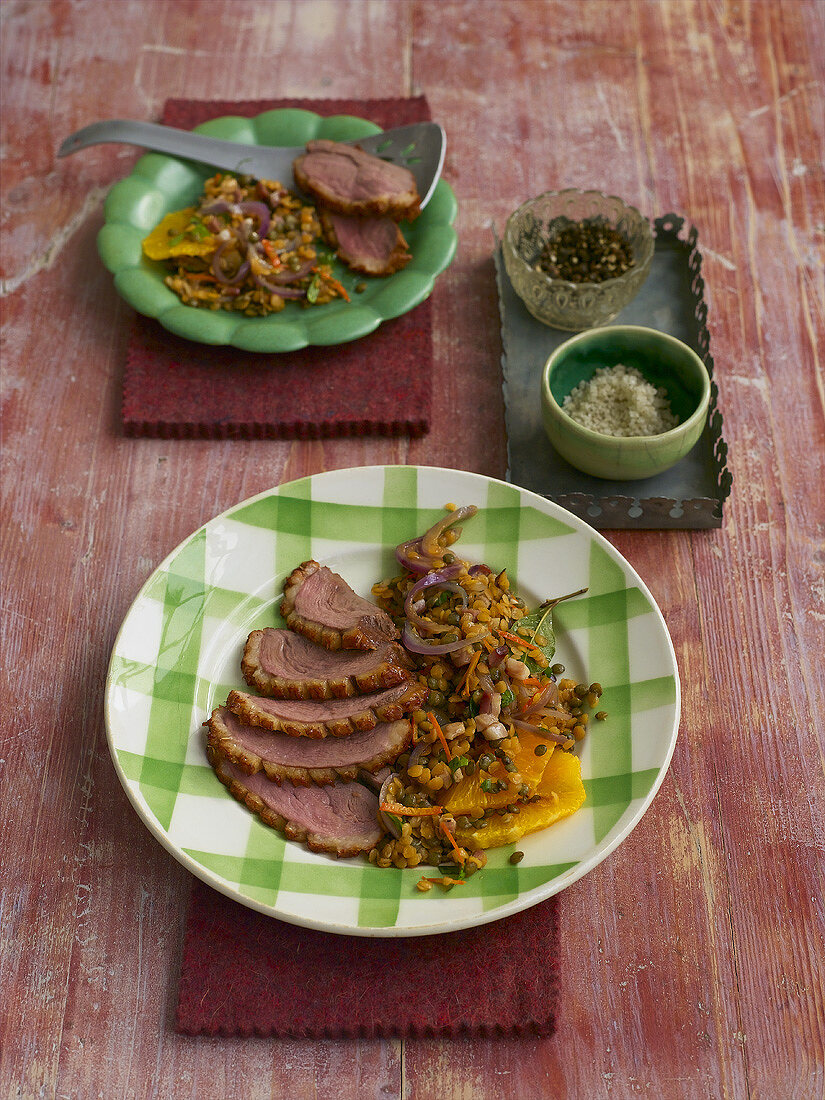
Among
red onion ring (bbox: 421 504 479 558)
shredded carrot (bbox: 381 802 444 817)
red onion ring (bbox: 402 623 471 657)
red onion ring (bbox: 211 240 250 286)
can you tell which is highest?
red onion ring (bbox: 211 240 250 286)

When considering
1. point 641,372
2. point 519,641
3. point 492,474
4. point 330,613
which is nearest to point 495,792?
point 519,641

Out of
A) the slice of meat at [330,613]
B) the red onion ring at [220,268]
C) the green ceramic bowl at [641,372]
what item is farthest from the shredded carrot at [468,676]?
the red onion ring at [220,268]

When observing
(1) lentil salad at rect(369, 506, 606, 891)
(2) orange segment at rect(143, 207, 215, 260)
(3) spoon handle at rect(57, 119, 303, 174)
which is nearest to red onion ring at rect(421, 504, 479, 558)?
(1) lentil salad at rect(369, 506, 606, 891)

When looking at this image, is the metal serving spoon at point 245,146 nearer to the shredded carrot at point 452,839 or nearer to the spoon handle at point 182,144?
the spoon handle at point 182,144

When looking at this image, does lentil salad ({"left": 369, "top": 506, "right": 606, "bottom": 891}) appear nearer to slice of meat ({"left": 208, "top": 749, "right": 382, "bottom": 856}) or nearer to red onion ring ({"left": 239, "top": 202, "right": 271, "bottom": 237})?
slice of meat ({"left": 208, "top": 749, "right": 382, "bottom": 856})

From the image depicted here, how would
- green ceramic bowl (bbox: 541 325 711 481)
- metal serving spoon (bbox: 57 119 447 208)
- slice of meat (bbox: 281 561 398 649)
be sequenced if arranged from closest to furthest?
slice of meat (bbox: 281 561 398 649), green ceramic bowl (bbox: 541 325 711 481), metal serving spoon (bbox: 57 119 447 208)

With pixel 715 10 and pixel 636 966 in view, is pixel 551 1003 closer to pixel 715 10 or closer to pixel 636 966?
pixel 636 966
